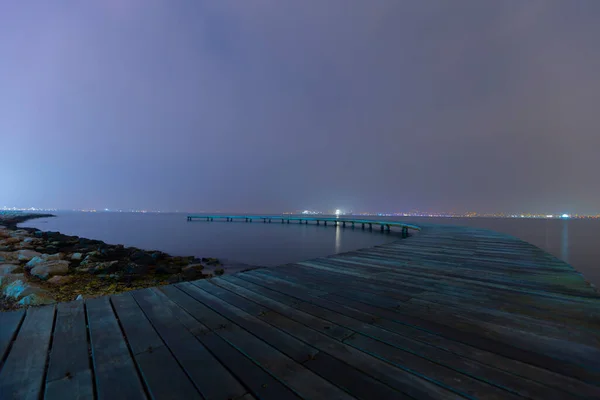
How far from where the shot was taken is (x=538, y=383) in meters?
1.68

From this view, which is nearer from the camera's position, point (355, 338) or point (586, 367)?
point (586, 367)

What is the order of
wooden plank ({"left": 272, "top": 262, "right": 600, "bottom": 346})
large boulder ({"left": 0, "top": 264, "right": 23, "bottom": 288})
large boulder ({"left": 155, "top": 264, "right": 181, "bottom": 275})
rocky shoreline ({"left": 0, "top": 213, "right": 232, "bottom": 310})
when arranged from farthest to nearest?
large boulder ({"left": 155, "top": 264, "right": 181, "bottom": 275}) < large boulder ({"left": 0, "top": 264, "right": 23, "bottom": 288}) < rocky shoreline ({"left": 0, "top": 213, "right": 232, "bottom": 310}) < wooden plank ({"left": 272, "top": 262, "right": 600, "bottom": 346})

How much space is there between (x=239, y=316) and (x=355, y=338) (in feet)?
4.28

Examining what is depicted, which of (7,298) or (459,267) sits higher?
(459,267)

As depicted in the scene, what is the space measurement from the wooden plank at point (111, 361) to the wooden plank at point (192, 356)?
299 millimetres

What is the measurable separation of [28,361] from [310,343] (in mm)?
2179

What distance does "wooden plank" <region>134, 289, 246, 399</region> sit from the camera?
1.63 meters

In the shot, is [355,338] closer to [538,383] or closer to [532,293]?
[538,383]

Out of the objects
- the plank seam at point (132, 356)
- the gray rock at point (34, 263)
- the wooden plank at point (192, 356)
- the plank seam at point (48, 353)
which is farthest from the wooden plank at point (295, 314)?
the gray rock at point (34, 263)

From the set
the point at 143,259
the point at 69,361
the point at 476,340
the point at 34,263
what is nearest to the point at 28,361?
the point at 69,361

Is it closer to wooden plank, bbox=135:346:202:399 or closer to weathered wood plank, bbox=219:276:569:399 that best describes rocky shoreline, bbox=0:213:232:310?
wooden plank, bbox=135:346:202:399

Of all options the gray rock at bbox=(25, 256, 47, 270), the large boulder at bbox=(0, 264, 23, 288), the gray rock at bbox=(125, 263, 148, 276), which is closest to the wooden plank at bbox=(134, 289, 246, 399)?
the large boulder at bbox=(0, 264, 23, 288)

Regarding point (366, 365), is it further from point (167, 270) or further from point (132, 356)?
point (167, 270)

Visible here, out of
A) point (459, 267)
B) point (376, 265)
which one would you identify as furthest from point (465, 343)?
point (459, 267)
